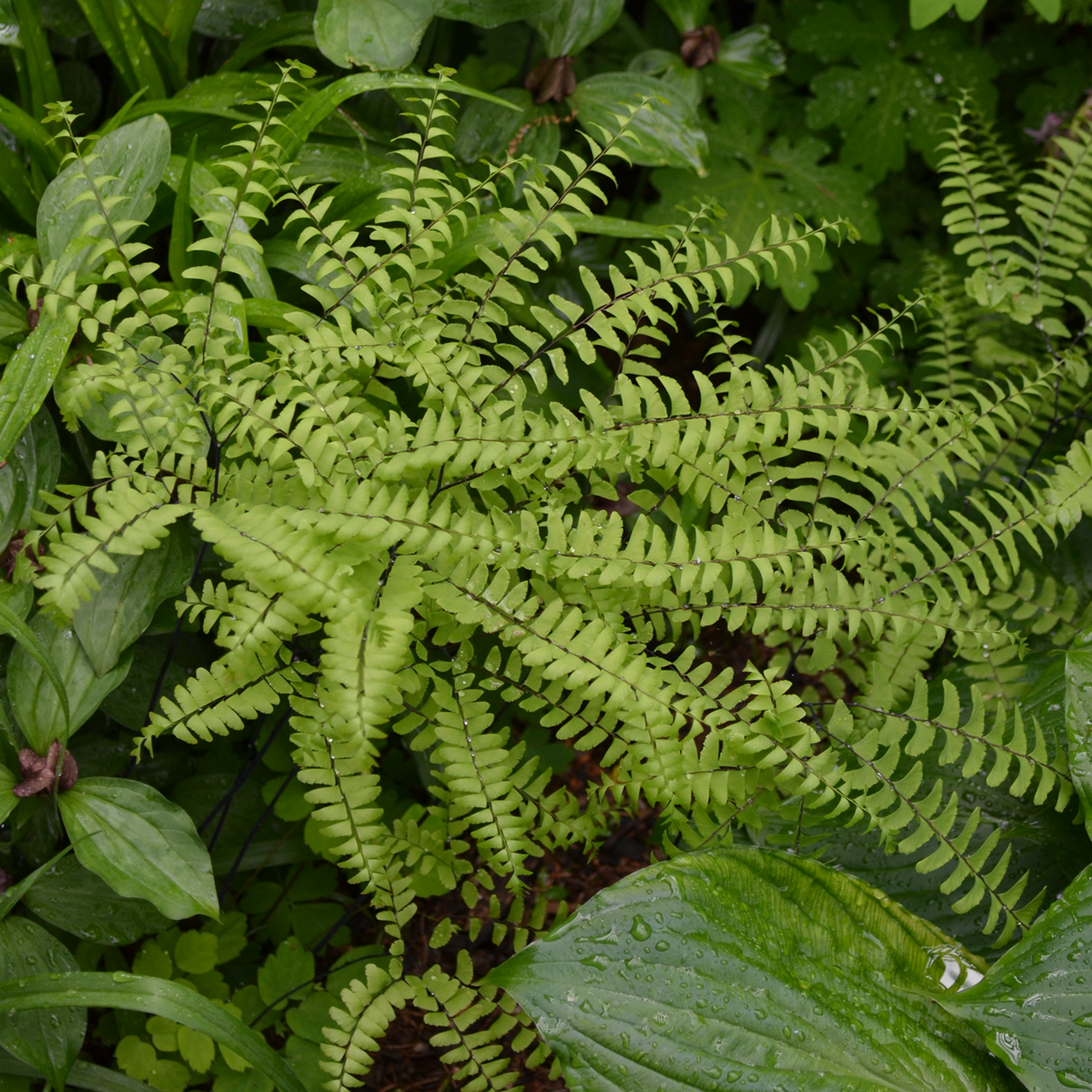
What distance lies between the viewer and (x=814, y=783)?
1.25 meters

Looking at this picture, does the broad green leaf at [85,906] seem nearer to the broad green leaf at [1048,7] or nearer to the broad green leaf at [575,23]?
the broad green leaf at [575,23]

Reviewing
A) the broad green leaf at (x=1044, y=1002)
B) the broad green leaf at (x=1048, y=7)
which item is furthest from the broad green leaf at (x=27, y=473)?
the broad green leaf at (x=1048, y=7)

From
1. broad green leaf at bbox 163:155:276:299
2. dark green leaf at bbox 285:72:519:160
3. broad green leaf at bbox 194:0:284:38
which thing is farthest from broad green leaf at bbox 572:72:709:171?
broad green leaf at bbox 163:155:276:299

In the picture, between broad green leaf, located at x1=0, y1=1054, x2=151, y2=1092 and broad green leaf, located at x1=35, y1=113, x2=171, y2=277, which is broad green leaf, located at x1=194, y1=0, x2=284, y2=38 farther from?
broad green leaf, located at x1=0, y1=1054, x2=151, y2=1092

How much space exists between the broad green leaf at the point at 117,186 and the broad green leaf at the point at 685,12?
120 centimetres

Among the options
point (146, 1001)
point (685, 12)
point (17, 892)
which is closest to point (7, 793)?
point (17, 892)

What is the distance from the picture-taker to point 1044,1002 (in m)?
1.10

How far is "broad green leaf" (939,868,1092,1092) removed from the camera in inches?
42.3

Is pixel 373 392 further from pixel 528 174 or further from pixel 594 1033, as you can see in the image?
pixel 594 1033

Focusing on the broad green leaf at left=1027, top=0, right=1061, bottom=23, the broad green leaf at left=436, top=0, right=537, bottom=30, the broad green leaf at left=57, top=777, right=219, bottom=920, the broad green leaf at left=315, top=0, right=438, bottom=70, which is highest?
the broad green leaf at left=1027, top=0, right=1061, bottom=23

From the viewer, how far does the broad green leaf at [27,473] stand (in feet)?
4.28

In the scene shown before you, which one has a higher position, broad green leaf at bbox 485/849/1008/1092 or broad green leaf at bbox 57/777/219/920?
broad green leaf at bbox 485/849/1008/1092

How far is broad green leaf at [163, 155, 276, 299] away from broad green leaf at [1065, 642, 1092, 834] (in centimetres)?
133

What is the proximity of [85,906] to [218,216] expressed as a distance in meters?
1.11
